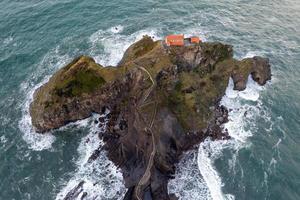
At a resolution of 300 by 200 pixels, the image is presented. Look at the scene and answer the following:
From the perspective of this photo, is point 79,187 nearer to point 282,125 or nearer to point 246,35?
point 282,125

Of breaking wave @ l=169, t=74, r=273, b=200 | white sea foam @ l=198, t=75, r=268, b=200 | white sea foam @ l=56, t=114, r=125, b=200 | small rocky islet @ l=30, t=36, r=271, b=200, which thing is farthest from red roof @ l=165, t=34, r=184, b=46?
white sea foam @ l=56, t=114, r=125, b=200

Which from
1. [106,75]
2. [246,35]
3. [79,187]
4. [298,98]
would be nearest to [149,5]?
[246,35]

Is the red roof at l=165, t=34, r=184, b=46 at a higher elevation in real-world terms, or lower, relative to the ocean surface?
higher

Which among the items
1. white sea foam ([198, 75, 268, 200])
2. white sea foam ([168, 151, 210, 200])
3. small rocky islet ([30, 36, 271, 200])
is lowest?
white sea foam ([168, 151, 210, 200])

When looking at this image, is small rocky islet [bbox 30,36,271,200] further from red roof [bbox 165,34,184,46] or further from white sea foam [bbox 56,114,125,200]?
white sea foam [bbox 56,114,125,200]

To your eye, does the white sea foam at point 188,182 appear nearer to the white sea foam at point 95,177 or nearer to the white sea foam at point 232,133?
the white sea foam at point 232,133

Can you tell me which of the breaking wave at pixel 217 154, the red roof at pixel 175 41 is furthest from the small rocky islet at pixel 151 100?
the breaking wave at pixel 217 154

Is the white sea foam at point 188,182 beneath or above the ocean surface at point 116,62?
beneath
